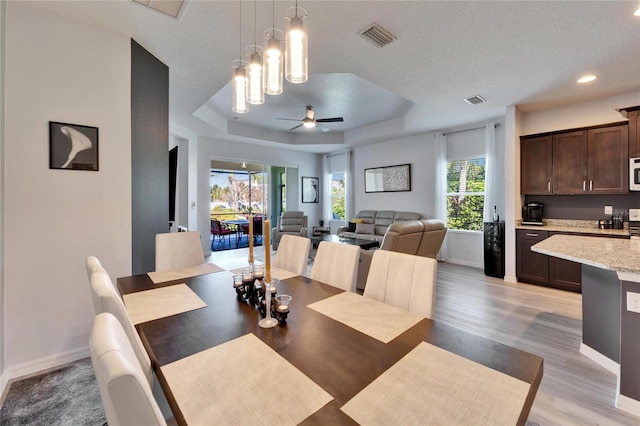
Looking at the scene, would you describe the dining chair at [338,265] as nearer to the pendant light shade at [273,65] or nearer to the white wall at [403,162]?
the pendant light shade at [273,65]

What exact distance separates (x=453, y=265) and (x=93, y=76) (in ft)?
19.8

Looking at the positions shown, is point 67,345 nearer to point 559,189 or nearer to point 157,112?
point 157,112

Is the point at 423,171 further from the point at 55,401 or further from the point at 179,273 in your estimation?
the point at 55,401

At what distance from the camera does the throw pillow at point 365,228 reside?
642 cm

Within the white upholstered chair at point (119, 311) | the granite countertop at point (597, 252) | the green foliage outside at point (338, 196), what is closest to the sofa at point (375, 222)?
the green foliage outside at point (338, 196)

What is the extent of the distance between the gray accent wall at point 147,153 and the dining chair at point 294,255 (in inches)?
53.8

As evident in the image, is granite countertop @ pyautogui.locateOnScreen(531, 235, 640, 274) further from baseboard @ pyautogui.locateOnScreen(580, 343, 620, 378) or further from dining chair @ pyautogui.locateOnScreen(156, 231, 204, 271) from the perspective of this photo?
dining chair @ pyautogui.locateOnScreen(156, 231, 204, 271)

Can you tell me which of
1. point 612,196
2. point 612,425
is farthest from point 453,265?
point 612,425

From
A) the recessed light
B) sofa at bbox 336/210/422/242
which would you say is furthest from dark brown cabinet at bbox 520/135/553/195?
sofa at bbox 336/210/422/242

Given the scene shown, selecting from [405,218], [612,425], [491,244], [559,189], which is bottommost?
[612,425]

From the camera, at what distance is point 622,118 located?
12.5ft

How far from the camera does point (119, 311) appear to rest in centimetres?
102

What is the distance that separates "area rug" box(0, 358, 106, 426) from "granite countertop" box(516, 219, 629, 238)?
527 cm

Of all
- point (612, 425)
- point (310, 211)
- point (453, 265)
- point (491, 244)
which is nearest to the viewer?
point (612, 425)
